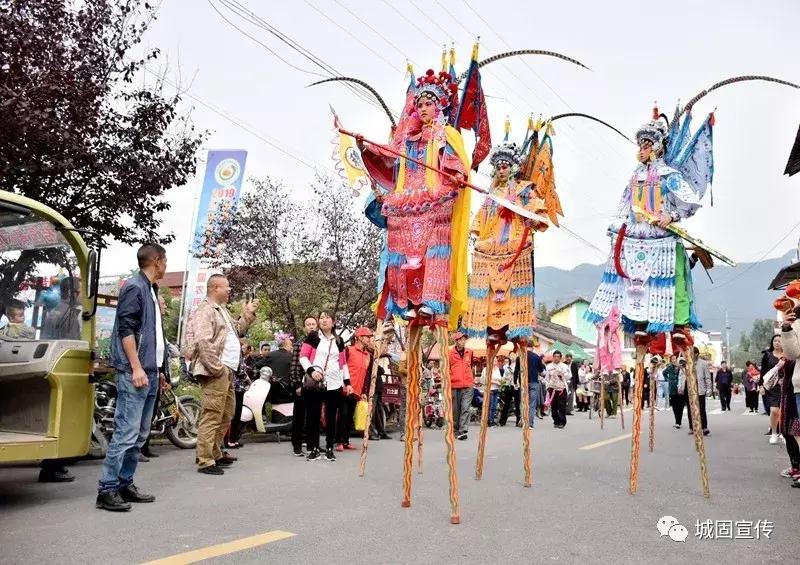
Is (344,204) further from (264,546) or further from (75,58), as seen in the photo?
(264,546)

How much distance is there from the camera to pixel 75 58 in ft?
30.8

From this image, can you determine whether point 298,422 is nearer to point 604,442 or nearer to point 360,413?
point 360,413

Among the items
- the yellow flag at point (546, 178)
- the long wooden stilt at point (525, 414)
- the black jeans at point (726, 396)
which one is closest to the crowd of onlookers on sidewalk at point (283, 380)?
the long wooden stilt at point (525, 414)

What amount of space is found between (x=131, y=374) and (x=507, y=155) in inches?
162

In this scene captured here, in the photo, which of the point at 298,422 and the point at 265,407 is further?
the point at 265,407

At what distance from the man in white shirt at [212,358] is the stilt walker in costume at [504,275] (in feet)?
8.01

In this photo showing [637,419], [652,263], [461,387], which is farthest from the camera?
[461,387]

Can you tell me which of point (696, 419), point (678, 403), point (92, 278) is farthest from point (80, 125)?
point (678, 403)

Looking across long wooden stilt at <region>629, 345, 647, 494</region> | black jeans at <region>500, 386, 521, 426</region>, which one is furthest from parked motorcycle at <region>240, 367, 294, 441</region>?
black jeans at <region>500, 386, 521, 426</region>

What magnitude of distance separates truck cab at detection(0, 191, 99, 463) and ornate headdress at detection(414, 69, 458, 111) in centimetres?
324

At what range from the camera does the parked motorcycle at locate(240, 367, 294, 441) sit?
1103cm

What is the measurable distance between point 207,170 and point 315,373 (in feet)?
35.3

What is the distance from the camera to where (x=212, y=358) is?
727cm

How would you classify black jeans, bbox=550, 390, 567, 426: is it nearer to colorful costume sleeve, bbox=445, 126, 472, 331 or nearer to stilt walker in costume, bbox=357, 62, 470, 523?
stilt walker in costume, bbox=357, 62, 470, 523
